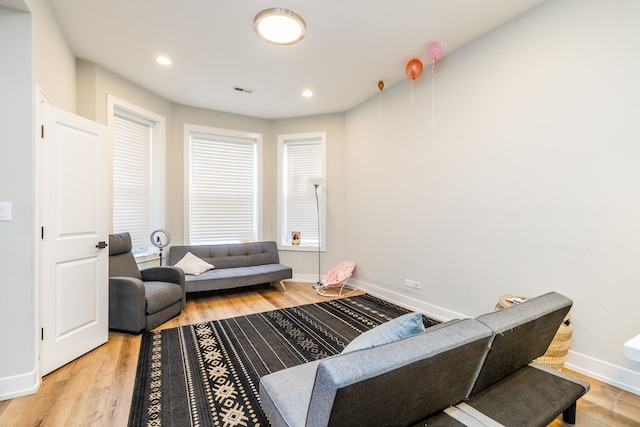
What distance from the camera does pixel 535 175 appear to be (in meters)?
2.40

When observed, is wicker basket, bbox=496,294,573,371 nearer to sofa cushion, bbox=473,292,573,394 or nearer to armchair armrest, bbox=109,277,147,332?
sofa cushion, bbox=473,292,573,394

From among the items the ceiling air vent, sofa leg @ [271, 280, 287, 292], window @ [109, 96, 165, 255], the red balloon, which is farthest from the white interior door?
the red balloon

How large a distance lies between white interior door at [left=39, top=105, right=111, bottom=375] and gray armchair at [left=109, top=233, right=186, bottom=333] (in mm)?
157

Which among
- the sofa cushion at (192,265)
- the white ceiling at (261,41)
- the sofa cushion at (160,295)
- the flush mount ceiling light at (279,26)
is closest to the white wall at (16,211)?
the white ceiling at (261,41)

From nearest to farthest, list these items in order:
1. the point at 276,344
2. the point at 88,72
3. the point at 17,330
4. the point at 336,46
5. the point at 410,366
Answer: the point at 410,366 → the point at 17,330 → the point at 276,344 → the point at 336,46 → the point at 88,72

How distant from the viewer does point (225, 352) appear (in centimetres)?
247

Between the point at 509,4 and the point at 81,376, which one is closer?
the point at 81,376

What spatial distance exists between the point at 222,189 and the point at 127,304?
2421mm

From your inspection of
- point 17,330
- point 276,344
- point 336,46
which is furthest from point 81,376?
point 336,46

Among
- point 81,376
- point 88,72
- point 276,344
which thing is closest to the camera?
point 81,376

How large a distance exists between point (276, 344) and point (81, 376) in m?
1.50

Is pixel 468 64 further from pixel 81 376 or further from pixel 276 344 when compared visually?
pixel 81 376

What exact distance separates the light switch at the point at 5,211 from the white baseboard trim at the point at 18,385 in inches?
42.2

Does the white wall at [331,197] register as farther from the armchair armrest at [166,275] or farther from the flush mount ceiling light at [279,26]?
the flush mount ceiling light at [279,26]
